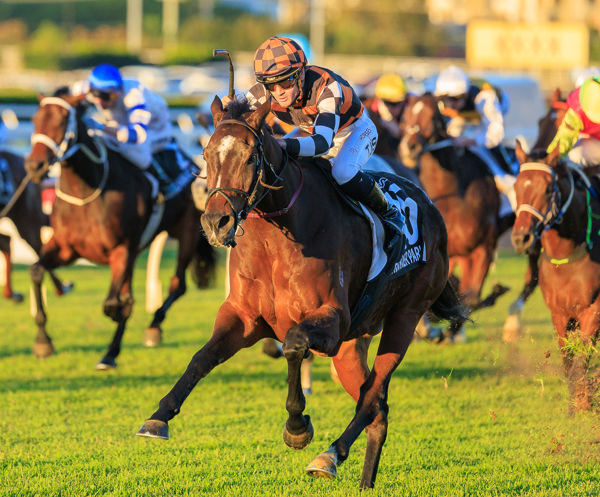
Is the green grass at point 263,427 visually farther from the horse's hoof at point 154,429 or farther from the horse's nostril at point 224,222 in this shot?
the horse's nostril at point 224,222

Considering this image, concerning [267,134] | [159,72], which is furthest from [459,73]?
[159,72]

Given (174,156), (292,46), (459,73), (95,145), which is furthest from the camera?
(459,73)

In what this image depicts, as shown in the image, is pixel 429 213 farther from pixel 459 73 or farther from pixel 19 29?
pixel 19 29

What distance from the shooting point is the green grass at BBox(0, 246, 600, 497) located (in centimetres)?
466

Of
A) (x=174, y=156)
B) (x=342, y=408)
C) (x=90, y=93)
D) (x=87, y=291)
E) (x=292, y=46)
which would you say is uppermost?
(x=292, y=46)

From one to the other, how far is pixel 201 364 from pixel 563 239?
2757mm

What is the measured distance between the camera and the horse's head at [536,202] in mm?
5762

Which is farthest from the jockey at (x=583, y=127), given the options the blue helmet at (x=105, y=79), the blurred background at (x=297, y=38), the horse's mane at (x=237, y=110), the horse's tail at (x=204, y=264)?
the blurred background at (x=297, y=38)

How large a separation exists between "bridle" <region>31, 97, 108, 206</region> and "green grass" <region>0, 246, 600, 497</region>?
1.37 m

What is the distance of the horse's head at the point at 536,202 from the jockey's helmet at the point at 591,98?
0.40m

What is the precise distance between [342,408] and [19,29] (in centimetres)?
5158

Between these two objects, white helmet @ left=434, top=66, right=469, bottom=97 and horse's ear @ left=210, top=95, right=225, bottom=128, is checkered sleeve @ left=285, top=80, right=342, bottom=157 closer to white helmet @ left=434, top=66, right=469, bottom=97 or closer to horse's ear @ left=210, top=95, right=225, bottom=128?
horse's ear @ left=210, top=95, right=225, bottom=128

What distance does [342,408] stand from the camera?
21.0 ft

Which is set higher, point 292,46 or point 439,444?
point 292,46
